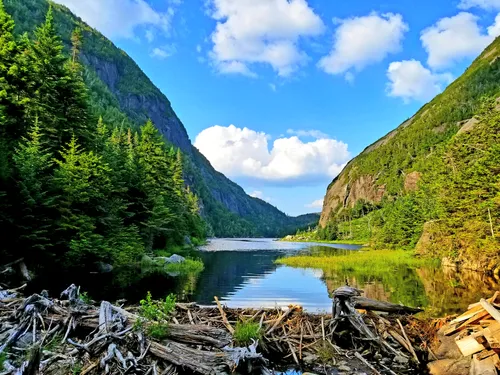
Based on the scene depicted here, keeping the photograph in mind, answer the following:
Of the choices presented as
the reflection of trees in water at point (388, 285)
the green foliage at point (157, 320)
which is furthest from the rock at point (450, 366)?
the reflection of trees in water at point (388, 285)

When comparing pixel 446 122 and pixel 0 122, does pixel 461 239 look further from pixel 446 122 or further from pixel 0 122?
→ pixel 446 122

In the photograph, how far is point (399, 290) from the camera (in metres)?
28.3

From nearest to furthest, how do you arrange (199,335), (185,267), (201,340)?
(201,340)
(199,335)
(185,267)

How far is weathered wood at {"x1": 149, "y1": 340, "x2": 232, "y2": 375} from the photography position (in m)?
8.52

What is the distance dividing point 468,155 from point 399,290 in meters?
23.7

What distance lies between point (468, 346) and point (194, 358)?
716cm

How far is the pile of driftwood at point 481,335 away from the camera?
9422 mm

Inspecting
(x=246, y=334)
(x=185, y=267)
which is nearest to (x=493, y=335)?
(x=246, y=334)

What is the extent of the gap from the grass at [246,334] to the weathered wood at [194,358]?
110cm

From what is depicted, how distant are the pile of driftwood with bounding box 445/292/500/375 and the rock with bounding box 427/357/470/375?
0.75 feet

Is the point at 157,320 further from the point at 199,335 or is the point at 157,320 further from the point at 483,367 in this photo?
the point at 483,367

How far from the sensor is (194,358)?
8.82 m

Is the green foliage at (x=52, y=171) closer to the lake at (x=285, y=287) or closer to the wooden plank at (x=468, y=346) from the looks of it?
the lake at (x=285, y=287)

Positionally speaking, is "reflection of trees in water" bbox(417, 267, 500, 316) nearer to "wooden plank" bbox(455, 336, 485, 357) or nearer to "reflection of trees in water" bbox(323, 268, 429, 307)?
"reflection of trees in water" bbox(323, 268, 429, 307)
